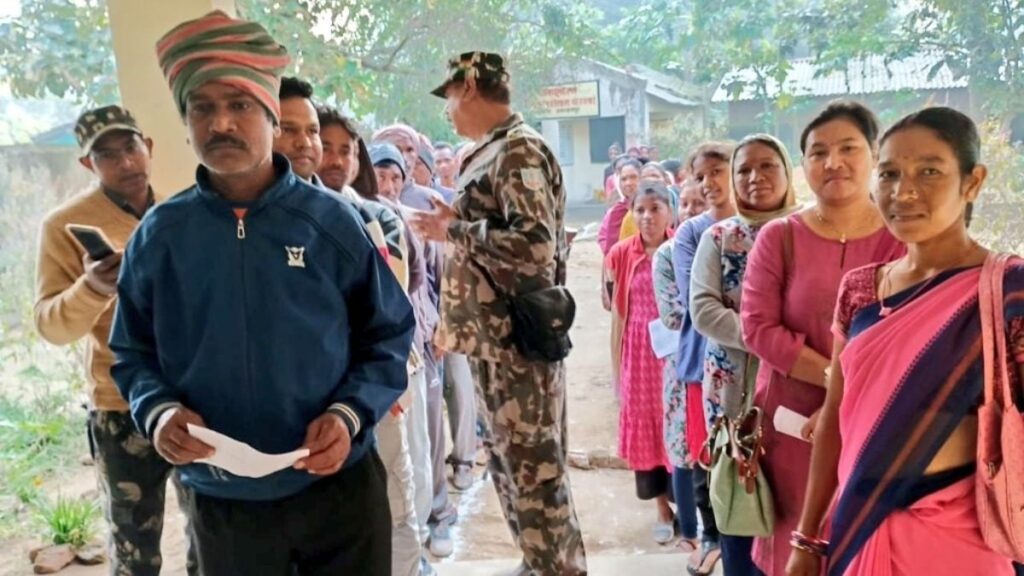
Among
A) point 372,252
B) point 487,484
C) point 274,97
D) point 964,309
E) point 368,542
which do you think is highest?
point 274,97

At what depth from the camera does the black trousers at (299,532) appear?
120cm

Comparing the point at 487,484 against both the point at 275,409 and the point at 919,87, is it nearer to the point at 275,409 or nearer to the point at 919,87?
the point at 275,409

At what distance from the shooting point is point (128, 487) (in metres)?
1.71

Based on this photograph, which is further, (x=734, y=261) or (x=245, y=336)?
(x=734, y=261)

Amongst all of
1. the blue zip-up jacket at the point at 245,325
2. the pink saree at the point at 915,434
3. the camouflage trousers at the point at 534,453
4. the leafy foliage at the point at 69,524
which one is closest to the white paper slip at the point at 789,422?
the pink saree at the point at 915,434

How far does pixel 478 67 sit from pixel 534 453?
1193 millimetres

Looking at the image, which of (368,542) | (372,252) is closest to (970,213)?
(372,252)

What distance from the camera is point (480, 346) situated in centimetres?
208

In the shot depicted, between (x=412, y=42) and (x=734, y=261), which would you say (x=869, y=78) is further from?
(x=412, y=42)

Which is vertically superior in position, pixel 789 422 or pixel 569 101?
pixel 569 101

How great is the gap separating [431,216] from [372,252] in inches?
33.2

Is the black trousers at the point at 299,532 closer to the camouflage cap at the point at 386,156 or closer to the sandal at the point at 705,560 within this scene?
the sandal at the point at 705,560

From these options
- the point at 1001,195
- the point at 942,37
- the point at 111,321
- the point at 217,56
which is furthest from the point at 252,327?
the point at 942,37

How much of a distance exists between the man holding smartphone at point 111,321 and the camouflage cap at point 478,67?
0.90 meters
